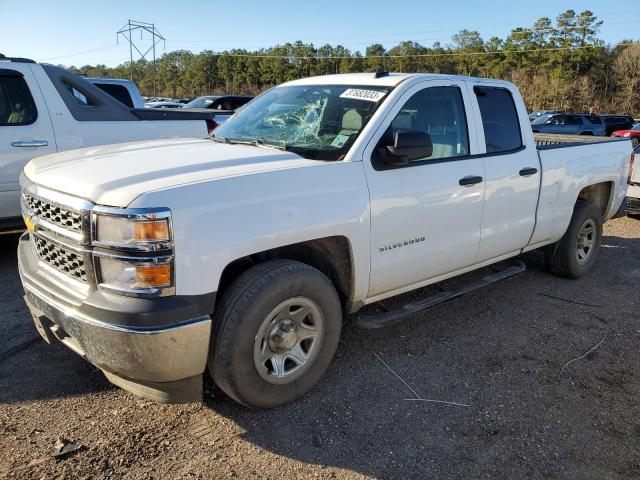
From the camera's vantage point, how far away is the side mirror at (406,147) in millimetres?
3246

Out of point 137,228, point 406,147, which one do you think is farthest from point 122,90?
point 137,228

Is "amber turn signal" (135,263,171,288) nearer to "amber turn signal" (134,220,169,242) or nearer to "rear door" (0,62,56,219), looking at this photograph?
"amber turn signal" (134,220,169,242)

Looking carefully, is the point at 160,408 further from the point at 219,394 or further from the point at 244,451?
the point at 244,451

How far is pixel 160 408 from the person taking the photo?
3.09 meters

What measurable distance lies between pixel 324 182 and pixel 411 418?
4.86ft

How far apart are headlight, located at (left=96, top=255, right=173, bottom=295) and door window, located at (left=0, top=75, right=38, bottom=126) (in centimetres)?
383

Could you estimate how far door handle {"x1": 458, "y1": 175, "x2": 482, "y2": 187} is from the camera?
12.6 feet

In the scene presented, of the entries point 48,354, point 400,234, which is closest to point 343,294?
point 400,234

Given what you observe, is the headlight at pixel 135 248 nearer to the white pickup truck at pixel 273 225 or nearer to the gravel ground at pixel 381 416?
the white pickup truck at pixel 273 225

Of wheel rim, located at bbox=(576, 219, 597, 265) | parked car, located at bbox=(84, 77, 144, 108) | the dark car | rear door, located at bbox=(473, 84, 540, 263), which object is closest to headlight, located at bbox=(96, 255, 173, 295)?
rear door, located at bbox=(473, 84, 540, 263)

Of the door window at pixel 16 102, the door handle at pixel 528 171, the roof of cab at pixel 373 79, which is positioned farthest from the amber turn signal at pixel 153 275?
the door window at pixel 16 102

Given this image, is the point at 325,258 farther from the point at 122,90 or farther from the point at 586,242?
the point at 122,90

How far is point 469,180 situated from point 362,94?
102cm

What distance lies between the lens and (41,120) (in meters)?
5.49
